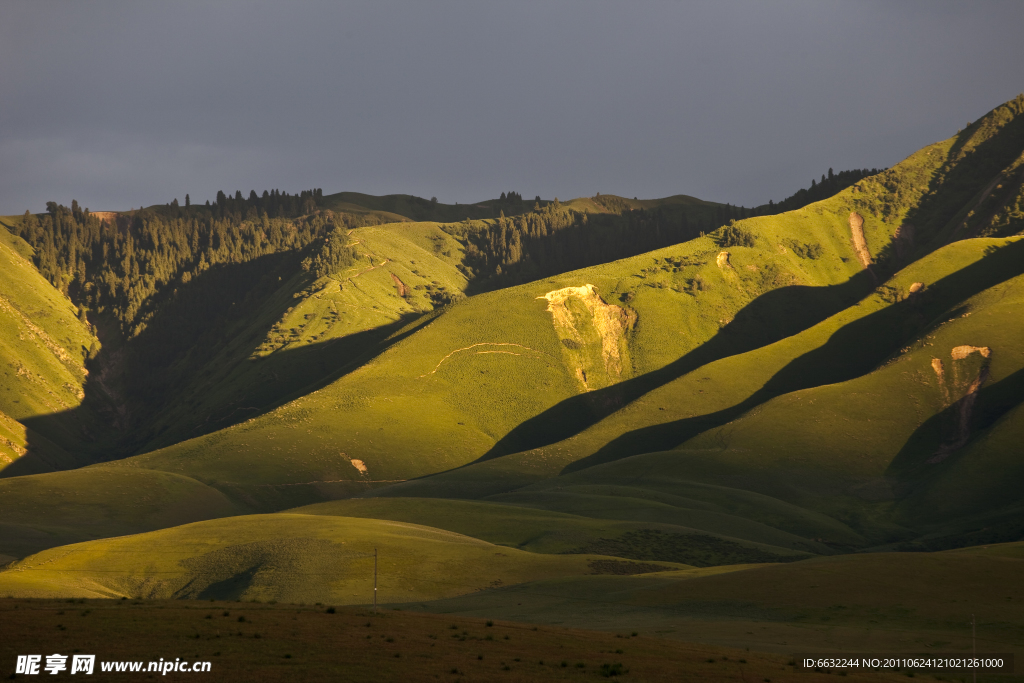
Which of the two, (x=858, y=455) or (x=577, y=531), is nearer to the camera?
(x=577, y=531)

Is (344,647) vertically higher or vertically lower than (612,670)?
higher

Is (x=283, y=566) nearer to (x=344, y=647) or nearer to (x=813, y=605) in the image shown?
(x=813, y=605)

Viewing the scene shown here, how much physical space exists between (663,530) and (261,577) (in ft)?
204

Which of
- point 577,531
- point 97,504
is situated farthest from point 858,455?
point 97,504

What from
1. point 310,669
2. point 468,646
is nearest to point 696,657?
point 468,646

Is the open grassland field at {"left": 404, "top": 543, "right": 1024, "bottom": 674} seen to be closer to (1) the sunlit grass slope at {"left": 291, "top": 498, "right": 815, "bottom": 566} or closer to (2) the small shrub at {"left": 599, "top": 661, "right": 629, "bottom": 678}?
(2) the small shrub at {"left": 599, "top": 661, "right": 629, "bottom": 678}

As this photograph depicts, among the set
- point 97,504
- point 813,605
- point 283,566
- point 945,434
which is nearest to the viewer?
point 813,605

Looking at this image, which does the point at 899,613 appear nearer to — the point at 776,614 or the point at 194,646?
the point at 776,614

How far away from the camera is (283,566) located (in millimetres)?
94500

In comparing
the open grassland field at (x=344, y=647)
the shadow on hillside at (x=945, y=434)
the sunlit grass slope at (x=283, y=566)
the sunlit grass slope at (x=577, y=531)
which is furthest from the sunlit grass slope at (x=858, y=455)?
the open grassland field at (x=344, y=647)

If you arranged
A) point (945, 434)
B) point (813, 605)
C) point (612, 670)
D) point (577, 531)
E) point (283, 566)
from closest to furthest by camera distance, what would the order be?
point (612, 670) < point (813, 605) < point (283, 566) < point (577, 531) < point (945, 434)

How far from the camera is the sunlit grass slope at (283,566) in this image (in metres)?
87.5

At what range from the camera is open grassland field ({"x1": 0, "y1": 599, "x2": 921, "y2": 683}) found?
34312 mm

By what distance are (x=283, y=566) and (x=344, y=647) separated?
59.5m
